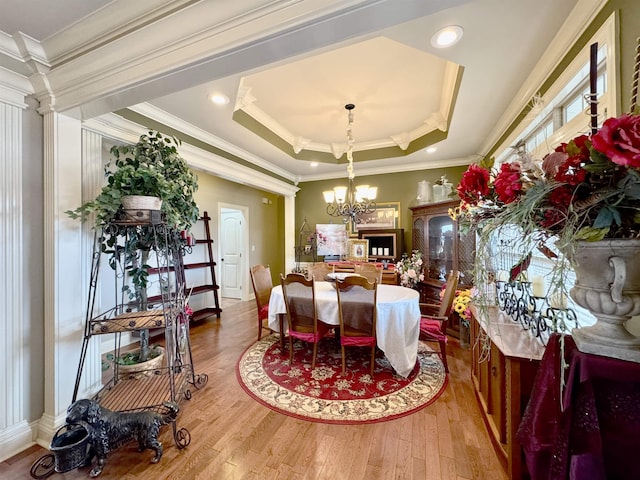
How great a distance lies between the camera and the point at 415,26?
1635 millimetres

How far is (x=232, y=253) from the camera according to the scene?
601cm

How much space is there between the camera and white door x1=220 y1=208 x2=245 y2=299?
584cm

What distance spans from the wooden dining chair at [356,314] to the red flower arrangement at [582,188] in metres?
1.63

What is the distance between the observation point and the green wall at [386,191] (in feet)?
15.1

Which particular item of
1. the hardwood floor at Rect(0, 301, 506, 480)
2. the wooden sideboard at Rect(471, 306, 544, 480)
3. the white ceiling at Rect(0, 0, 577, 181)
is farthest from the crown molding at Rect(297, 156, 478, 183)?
the hardwood floor at Rect(0, 301, 506, 480)

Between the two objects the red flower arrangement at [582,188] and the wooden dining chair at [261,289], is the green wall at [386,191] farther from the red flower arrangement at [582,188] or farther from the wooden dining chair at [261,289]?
the red flower arrangement at [582,188]

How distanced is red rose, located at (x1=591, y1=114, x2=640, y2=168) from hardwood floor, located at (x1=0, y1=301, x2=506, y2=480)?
1.77m

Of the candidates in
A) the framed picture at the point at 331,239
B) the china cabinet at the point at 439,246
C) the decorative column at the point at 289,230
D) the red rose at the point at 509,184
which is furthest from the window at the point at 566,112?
the decorative column at the point at 289,230

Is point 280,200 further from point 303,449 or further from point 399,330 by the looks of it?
point 303,449

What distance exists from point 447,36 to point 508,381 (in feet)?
7.12

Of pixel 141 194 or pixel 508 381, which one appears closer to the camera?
pixel 508 381

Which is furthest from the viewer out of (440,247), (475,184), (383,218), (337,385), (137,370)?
(383,218)

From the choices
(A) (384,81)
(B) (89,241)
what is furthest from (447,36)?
(B) (89,241)

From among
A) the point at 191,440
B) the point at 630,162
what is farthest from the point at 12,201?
the point at 630,162
